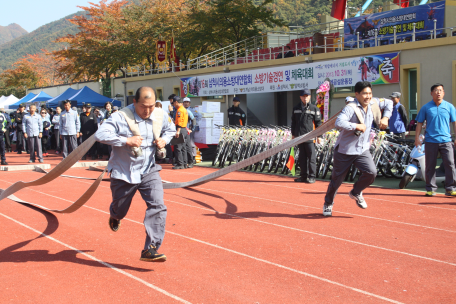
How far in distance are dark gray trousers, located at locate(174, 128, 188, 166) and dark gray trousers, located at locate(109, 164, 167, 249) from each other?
9.30 meters

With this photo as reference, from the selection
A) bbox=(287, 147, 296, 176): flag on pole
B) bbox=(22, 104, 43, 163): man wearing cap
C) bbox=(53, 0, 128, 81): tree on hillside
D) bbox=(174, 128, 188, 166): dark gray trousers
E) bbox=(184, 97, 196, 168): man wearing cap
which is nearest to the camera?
bbox=(287, 147, 296, 176): flag on pole

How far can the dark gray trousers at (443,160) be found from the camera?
8508 millimetres

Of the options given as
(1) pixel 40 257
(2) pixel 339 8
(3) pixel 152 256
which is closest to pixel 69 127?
(1) pixel 40 257

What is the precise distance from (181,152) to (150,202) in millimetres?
9786

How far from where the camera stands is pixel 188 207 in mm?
8258

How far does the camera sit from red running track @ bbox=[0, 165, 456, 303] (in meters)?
4.22

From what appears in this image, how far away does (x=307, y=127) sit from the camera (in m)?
11.1

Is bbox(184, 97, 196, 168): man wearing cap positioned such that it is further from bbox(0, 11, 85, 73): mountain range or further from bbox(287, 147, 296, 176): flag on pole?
bbox(0, 11, 85, 73): mountain range

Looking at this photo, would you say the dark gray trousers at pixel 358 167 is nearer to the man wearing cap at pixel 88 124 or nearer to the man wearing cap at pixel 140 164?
the man wearing cap at pixel 140 164

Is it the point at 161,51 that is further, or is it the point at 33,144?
the point at 161,51

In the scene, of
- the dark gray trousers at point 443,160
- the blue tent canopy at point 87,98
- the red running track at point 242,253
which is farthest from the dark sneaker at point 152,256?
the blue tent canopy at point 87,98

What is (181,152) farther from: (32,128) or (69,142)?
(32,128)

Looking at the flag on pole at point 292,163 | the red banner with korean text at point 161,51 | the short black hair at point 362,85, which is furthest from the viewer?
the red banner with korean text at point 161,51

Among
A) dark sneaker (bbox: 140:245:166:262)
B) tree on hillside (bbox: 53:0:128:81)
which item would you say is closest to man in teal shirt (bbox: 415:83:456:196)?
dark sneaker (bbox: 140:245:166:262)
